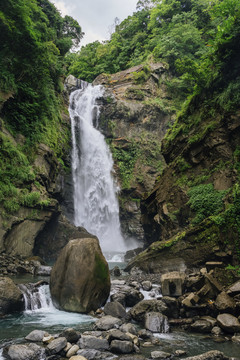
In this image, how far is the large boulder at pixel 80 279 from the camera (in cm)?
861

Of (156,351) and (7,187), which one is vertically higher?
(7,187)

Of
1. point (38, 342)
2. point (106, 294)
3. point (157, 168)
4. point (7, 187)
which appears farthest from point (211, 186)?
point (157, 168)

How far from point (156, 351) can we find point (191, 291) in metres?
4.16

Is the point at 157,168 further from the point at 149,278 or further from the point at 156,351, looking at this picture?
the point at 156,351

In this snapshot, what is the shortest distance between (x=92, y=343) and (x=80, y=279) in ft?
9.08

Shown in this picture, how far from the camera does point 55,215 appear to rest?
64.2ft

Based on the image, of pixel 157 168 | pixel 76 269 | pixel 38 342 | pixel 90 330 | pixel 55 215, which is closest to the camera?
pixel 38 342

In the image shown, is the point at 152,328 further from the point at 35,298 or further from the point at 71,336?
the point at 35,298

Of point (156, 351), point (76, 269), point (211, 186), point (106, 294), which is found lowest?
point (156, 351)

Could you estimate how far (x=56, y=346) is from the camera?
18.6ft

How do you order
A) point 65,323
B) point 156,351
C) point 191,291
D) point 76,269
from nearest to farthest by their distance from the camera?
point 156,351 → point 65,323 → point 76,269 → point 191,291

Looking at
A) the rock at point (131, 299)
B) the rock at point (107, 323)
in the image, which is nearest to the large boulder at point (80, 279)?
the rock at point (131, 299)

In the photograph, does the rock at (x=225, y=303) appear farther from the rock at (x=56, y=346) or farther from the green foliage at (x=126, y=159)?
the green foliage at (x=126, y=159)

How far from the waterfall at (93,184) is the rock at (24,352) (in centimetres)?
2024
